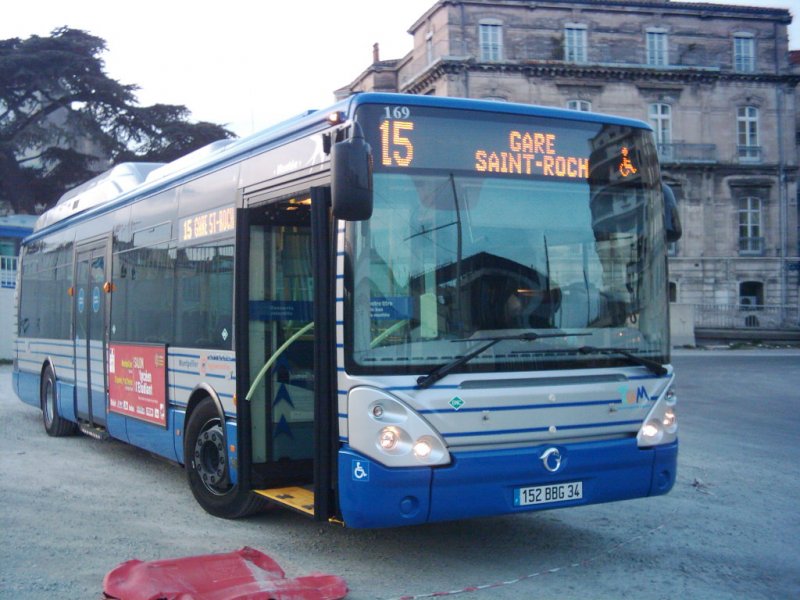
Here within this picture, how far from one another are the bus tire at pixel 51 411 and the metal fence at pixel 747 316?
1642 inches

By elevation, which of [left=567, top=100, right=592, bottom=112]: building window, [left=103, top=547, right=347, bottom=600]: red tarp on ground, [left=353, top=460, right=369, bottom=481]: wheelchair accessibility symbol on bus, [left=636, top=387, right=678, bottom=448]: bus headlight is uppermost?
[left=567, top=100, right=592, bottom=112]: building window

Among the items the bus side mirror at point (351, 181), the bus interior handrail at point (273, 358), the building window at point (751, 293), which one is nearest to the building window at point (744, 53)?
the building window at point (751, 293)

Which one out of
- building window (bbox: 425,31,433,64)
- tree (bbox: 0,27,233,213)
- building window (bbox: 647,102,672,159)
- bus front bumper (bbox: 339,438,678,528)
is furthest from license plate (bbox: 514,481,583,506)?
building window (bbox: 647,102,672,159)

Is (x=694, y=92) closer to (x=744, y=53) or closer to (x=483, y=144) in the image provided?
(x=744, y=53)

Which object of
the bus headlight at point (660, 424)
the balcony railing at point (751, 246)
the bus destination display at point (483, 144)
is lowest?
the bus headlight at point (660, 424)

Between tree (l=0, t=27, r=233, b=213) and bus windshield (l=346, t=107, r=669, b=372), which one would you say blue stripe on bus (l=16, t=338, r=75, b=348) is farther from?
tree (l=0, t=27, r=233, b=213)

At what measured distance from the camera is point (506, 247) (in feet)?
21.1

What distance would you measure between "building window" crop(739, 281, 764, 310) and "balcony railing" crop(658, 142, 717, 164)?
734cm

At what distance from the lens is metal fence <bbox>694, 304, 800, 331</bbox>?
2018 inches

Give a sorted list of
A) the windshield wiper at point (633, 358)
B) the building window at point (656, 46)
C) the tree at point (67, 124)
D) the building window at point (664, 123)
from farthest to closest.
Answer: the building window at point (664, 123)
the building window at point (656, 46)
the tree at point (67, 124)
the windshield wiper at point (633, 358)

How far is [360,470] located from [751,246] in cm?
5313

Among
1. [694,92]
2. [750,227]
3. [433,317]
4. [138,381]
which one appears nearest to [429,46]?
[694,92]

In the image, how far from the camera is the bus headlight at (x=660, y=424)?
681cm

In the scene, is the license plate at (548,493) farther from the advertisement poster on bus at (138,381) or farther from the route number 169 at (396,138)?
the advertisement poster on bus at (138,381)
